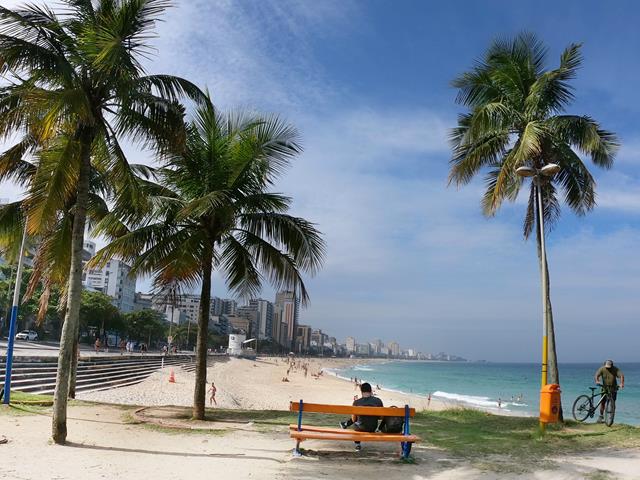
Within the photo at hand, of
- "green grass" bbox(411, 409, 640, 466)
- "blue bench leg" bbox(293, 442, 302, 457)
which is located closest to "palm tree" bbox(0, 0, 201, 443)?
"blue bench leg" bbox(293, 442, 302, 457)

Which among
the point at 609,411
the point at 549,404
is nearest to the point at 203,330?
the point at 549,404

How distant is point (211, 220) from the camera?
11.9m

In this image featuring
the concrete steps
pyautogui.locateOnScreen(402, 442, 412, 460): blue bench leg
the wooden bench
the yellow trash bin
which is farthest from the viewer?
the concrete steps

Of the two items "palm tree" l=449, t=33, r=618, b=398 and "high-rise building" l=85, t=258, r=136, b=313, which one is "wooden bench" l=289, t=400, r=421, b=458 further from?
"high-rise building" l=85, t=258, r=136, b=313

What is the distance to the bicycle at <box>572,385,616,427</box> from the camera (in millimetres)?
11922

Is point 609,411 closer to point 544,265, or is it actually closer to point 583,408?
point 583,408

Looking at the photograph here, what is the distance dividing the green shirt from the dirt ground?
390cm

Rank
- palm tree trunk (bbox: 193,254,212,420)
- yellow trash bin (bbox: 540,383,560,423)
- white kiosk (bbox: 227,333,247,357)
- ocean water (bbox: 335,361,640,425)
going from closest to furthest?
1. yellow trash bin (bbox: 540,383,560,423)
2. palm tree trunk (bbox: 193,254,212,420)
3. ocean water (bbox: 335,361,640,425)
4. white kiosk (bbox: 227,333,247,357)

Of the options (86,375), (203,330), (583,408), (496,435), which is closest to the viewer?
(496,435)

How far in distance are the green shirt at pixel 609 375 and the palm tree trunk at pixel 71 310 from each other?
10.9 metres

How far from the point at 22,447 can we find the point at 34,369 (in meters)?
18.8

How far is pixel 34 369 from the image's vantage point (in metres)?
24.0

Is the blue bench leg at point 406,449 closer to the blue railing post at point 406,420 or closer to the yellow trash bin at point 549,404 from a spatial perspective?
the blue railing post at point 406,420

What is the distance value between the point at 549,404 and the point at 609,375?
311cm
